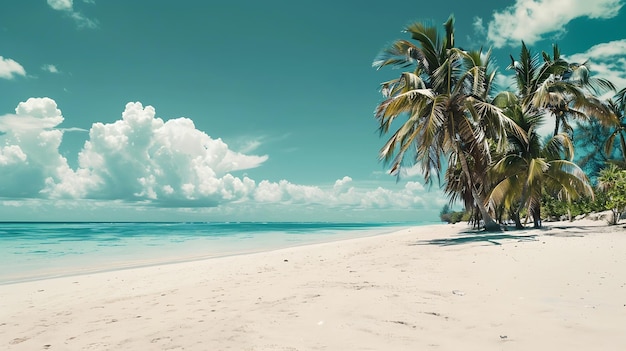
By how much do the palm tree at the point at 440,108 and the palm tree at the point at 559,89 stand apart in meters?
3.51

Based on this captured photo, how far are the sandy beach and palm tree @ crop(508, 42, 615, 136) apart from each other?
13.6 m

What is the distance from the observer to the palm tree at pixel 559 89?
17766mm

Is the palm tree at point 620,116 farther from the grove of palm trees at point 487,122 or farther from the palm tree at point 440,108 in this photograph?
the palm tree at point 440,108

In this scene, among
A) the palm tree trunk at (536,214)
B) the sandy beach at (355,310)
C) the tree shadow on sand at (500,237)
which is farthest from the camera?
the palm tree trunk at (536,214)

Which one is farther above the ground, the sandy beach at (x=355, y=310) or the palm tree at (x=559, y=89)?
the palm tree at (x=559, y=89)

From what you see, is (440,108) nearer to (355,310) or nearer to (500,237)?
(500,237)

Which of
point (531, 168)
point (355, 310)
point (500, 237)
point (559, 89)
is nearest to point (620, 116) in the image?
point (559, 89)

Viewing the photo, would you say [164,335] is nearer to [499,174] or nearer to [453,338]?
Answer: [453,338]

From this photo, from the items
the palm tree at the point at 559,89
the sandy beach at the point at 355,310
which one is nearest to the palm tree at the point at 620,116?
the palm tree at the point at 559,89

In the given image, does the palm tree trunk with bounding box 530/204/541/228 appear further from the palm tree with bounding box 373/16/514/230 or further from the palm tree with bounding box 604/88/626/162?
the palm tree with bounding box 604/88/626/162

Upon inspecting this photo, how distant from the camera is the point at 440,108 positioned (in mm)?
14922

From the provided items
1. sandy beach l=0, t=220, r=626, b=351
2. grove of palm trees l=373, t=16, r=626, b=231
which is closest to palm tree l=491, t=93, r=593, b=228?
grove of palm trees l=373, t=16, r=626, b=231

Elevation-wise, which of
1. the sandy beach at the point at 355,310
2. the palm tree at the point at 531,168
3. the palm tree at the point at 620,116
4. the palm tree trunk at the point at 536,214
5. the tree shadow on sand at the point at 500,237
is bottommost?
the sandy beach at the point at 355,310

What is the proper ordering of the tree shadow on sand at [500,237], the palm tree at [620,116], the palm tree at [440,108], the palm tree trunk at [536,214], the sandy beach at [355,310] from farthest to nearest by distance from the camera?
the palm tree at [620,116] → the palm tree trunk at [536,214] → the palm tree at [440,108] → the tree shadow on sand at [500,237] → the sandy beach at [355,310]
